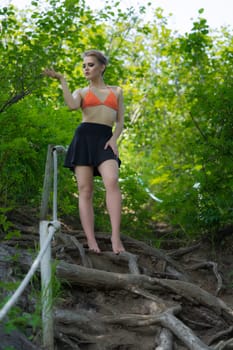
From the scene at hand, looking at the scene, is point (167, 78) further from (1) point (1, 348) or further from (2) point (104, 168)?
(1) point (1, 348)

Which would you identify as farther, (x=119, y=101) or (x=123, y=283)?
(x=119, y=101)

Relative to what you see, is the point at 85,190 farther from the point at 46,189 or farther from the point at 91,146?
the point at 46,189

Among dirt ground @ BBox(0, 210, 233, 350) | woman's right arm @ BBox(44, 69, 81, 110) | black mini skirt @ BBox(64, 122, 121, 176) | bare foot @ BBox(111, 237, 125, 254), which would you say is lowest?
dirt ground @ BBox(0, 210, 233, 350)

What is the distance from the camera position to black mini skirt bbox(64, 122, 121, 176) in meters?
5.25

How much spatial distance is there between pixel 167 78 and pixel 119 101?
1148 cm

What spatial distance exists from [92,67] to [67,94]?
0.39 m

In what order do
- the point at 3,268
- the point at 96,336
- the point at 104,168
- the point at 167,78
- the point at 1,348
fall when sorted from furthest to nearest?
the point at 167,78
the point at 104,168
the point at 3,268
the point at 96,336
the point at 1,348

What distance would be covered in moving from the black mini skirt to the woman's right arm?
217 mm

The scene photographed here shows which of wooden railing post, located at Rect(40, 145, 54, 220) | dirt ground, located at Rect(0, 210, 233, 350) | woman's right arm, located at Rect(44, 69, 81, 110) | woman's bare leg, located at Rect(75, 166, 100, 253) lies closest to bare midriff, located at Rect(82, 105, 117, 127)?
woman's right arm, located at Rect(44, 69, 81, 110)

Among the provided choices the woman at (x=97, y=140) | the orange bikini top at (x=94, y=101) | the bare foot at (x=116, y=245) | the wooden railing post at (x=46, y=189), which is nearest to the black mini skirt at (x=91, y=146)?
the woman at (x=97, y=140)

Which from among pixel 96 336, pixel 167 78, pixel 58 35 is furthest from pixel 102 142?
pixel 167 78

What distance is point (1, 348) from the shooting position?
3.45 m

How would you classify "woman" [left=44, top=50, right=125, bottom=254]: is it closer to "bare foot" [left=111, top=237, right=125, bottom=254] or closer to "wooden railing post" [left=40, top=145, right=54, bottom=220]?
"bare foot" [left=111, top=237, right=125, bottom=254]

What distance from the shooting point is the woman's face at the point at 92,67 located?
5.23 m
